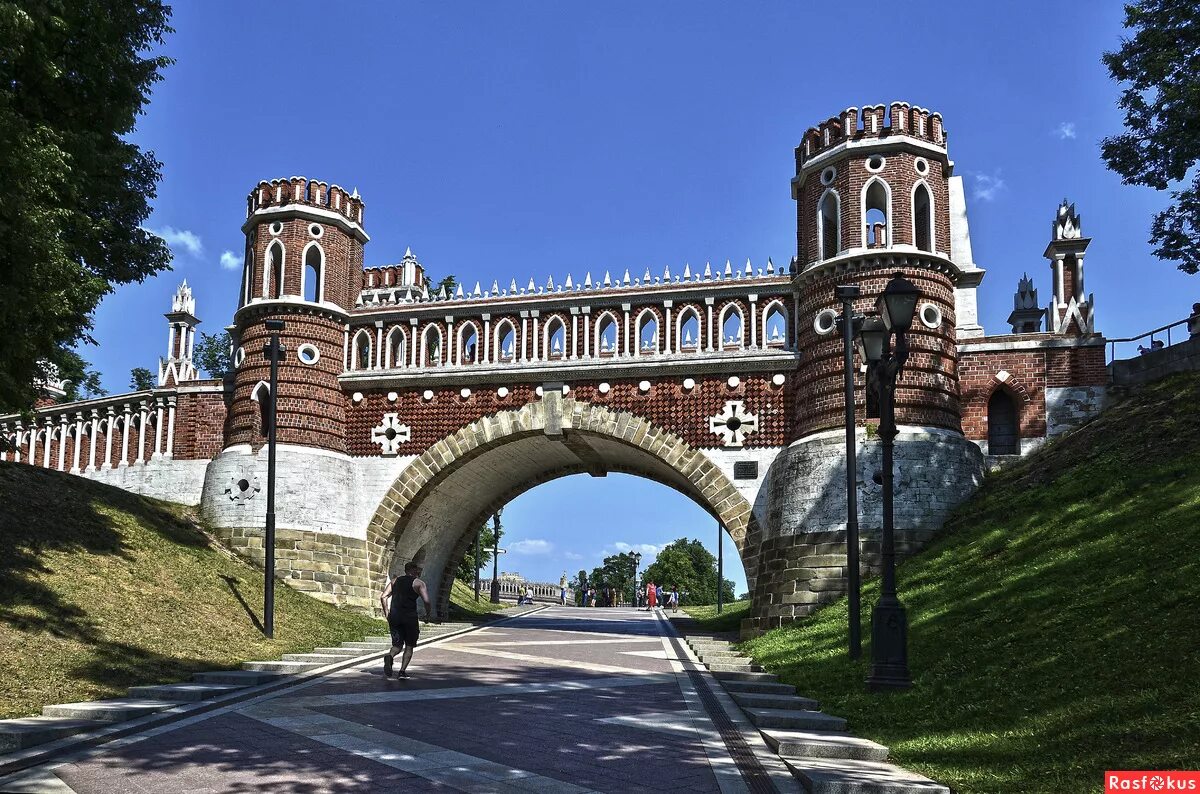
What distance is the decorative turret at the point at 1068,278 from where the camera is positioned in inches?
852

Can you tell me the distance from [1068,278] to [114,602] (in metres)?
19.8

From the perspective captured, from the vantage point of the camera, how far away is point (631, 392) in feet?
75.6

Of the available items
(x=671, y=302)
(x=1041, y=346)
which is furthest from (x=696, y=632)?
(x=1041, y=346)

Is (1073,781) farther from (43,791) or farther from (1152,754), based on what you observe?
(43,791)

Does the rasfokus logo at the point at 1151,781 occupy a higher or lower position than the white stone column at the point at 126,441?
lower

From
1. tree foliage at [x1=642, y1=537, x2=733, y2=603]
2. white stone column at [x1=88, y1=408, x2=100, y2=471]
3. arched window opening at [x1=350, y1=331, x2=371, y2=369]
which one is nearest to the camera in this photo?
arched window opening at [x1=350, y1=331, x2=371, y2=369]

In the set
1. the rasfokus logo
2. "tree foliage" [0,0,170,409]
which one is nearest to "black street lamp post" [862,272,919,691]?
the rasfokus logo

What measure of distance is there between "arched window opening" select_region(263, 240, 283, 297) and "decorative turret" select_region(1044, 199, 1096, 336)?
17686mm

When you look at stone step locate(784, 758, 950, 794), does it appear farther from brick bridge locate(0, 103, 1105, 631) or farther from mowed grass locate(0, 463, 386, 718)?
brick bridge locate(0, 103, 1105, 631)

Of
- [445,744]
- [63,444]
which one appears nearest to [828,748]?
[445,744]

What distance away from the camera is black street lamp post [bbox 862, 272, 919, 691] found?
416 inches

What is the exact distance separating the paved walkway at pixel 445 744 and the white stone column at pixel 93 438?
1808cm

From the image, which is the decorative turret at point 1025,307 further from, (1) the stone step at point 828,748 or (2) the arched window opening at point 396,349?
(1) the stone step at point 828,748

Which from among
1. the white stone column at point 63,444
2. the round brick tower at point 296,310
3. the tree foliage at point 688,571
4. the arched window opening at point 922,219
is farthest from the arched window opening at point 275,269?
the tree foliage at point 688,571
